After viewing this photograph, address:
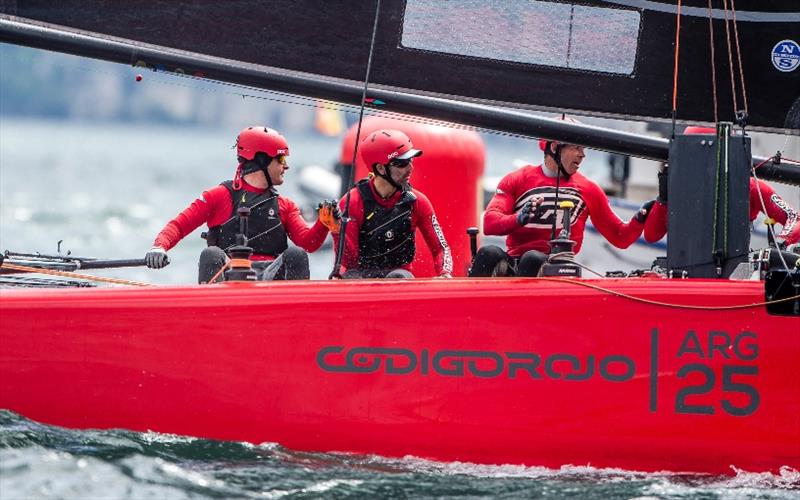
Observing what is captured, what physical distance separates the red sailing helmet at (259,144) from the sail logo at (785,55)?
207 cm

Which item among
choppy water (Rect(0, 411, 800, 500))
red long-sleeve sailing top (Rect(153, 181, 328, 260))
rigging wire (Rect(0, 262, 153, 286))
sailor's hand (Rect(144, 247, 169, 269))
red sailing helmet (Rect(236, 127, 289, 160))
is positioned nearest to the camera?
choppy water (Rect(0, 411, 800, 500))

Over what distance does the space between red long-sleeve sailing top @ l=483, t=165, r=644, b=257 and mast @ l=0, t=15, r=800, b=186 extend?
0.48 metres

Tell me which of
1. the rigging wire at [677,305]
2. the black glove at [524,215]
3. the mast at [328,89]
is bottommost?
the rigging wire at [677,305]

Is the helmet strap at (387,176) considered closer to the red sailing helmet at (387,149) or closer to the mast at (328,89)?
the red sailing helmet at (387,149)

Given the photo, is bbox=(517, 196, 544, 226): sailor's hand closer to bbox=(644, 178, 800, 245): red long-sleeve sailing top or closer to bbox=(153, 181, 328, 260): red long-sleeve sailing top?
bbox=(644, 178, 800, 245): red long-sleeve sailing top

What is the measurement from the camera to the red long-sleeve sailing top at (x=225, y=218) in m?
6.18

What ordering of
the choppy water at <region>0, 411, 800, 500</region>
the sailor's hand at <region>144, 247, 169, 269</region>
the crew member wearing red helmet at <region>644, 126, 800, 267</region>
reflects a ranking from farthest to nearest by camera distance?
the sailor's hand at <region>144, 247, 169, 269</region> → the crew member wearing red helmet at <region>644, 126, 800, 267</region> → the choppy water at <region>0, 411, 800, 500</region>

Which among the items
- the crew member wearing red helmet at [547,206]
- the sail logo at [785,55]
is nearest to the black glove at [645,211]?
the crew member wearing red helmet at [547,206]

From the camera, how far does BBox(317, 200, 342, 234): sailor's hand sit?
18.4ft

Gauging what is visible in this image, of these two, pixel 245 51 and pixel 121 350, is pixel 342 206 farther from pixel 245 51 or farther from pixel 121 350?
pixel 121 350

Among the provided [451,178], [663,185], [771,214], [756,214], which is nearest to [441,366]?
[663,185]

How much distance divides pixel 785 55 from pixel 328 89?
1.78 m

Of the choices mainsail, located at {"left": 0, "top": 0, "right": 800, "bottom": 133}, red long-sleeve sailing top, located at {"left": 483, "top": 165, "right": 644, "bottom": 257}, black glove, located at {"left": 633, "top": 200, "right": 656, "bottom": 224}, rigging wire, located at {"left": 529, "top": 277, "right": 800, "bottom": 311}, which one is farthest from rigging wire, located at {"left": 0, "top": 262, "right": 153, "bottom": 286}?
black glove, located at {"left": 633, "top": 200, "right": 656, "bottom": 224}

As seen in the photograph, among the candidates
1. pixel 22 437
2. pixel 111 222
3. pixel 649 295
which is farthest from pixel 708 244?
pixel 111 222
